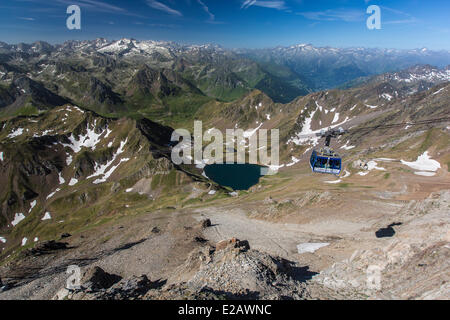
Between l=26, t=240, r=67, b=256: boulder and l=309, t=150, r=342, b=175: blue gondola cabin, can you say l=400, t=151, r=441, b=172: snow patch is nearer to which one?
l=309, t=150, r=342, b=175: blue gondola cabin

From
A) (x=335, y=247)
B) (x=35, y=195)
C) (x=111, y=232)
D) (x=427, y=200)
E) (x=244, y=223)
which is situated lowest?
(x=35, y=195)

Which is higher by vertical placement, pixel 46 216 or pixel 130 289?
pixel 130 289

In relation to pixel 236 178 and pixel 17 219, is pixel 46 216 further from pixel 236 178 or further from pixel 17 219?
pixel 236 178

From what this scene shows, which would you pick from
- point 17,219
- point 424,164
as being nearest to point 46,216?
point 17,219

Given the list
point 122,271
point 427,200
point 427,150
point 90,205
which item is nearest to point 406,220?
point 427,200

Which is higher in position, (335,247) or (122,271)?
(335,247)

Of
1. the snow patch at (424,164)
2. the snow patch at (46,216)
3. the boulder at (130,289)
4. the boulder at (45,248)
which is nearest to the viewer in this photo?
the boulder at (130,289)

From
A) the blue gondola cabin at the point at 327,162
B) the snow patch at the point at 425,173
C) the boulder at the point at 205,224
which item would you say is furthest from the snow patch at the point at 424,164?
the boulder at the point at 205,224

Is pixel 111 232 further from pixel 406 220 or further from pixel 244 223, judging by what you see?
pixel 406 220

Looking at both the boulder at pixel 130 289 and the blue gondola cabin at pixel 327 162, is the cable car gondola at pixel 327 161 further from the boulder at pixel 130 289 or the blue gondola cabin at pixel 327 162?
the boulder at pixel 130 289

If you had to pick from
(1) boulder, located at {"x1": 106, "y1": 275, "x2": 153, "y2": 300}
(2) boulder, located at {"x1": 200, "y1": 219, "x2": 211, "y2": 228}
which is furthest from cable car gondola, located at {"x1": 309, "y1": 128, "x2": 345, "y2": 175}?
(1) boulder, located at {"x1": 106, "y1": 275, "x2": 153, "y2": 300}
